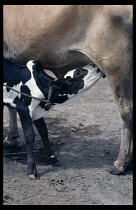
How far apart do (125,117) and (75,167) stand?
82 cm

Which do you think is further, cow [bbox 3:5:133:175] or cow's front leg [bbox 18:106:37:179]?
cow's front leg [bbox 18:106:37:179]

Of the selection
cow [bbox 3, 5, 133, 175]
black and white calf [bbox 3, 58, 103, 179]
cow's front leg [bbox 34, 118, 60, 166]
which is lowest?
cow's front leg [bbox 34, 118, 60, 166]

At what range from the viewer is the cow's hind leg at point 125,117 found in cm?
470

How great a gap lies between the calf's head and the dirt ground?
32.2 inches

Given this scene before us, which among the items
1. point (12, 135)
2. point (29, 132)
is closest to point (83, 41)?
point (29, 132)

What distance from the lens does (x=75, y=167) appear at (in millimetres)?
5094

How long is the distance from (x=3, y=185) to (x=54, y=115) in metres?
2.39

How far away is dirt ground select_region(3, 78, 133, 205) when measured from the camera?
440 cm

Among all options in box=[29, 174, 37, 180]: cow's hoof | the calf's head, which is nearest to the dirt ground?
box=[29, 174, 37, 180]: cow's hoof

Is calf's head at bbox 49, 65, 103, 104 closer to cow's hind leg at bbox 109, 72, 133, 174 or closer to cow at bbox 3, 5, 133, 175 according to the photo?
cow at bbox 3, 5, 133, 175

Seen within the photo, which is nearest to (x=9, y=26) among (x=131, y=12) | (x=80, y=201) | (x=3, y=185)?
(x=131, y=12)

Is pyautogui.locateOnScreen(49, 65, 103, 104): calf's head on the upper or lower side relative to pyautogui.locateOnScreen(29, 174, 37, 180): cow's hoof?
upper

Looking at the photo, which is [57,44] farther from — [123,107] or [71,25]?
[123,107]

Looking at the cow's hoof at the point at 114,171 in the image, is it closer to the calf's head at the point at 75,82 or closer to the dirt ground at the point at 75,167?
the dirt ground at the point at 75,167
